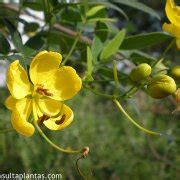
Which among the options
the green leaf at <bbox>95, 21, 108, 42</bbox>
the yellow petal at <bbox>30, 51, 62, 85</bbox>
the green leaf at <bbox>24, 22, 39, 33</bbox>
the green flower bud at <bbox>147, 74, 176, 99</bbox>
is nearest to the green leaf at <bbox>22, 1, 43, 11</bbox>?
the green leaf at <bbox>24, 22, 39, 33</bbox>

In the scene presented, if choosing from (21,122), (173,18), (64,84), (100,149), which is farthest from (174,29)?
(100,149)

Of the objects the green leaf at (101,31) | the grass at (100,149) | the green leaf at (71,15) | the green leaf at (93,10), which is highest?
the green leaf at (93,10)

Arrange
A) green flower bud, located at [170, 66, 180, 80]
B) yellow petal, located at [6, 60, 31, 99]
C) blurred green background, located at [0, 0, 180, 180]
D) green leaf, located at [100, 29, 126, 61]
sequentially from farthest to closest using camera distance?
blurred green background, located at [0, 0, 180, 180]
green leaf, located at [100, 29, 126, 61]
green flower bud, located at [170, 66, 180, 80]
yellow petal, located at [6, 60, 31, 99]

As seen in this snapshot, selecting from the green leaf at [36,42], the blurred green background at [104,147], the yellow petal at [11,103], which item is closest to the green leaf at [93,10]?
the green leaf at [36,42]

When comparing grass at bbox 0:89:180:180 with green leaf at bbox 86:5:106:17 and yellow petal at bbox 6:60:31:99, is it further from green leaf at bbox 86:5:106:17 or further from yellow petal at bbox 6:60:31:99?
yellow petal at bbox 6:60:31:99

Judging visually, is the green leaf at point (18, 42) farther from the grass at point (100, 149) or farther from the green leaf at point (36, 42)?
the grass at point (100, 149)

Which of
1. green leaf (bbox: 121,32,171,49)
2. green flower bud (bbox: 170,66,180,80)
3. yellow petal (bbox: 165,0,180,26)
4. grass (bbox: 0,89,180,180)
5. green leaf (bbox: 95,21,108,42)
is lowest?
grass (bbox: 0,89,180,180)
